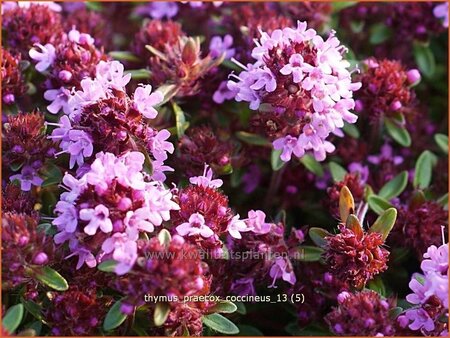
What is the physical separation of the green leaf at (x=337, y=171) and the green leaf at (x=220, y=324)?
0.98 meters

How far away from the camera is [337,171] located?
330 cm

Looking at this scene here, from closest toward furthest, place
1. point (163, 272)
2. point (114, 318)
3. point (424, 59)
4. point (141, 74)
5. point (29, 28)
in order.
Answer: point (163, 272) < point (114, 318) < point (141, 74) < point (29, 28) < point (424, 59)

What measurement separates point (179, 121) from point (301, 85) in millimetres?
673

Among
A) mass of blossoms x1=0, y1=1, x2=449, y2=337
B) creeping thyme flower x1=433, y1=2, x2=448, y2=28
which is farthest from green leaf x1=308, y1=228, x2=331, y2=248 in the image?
creeping thyme flower x1=433, y1=2, x2=448, y2=28

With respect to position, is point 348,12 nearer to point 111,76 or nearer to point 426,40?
point 426,40

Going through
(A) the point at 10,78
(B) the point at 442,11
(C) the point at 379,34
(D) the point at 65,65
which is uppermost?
(B) the point at 442,11

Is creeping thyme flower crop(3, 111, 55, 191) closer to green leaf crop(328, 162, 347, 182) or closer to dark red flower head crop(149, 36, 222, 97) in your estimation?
dark red flower head crop(149, 36, 222, 97)

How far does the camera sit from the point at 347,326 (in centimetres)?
253

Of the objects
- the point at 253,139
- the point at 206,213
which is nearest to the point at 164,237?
the point at 206,213

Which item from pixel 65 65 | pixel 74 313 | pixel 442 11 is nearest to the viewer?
pixel 74 313

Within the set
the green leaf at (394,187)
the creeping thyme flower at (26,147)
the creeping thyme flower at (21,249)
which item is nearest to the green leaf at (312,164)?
the green leaf at (394,187)

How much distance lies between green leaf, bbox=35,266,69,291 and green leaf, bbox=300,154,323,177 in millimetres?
1325

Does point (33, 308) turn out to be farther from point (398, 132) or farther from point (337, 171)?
point (398, 132)

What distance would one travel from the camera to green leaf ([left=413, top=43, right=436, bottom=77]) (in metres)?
3.84
